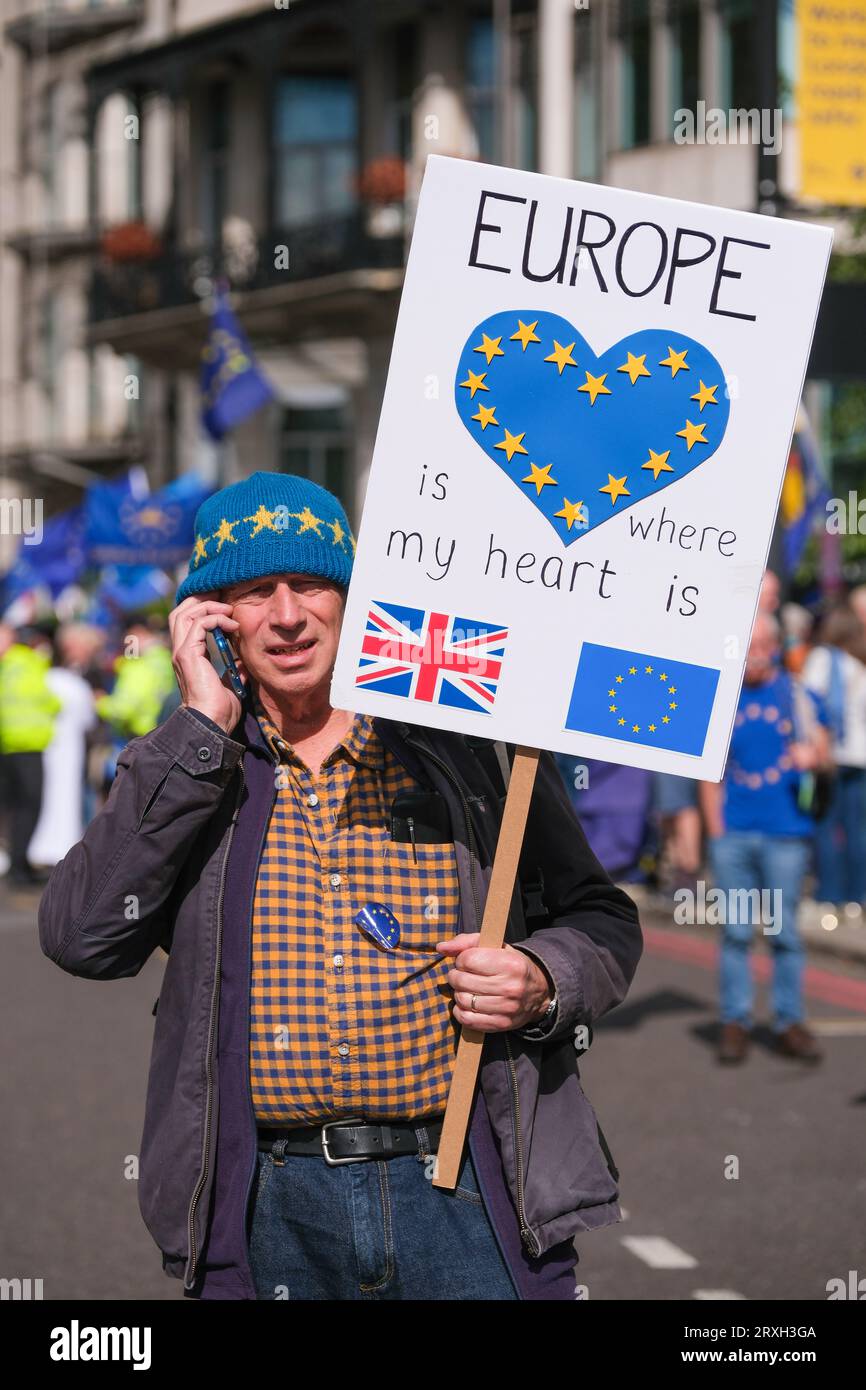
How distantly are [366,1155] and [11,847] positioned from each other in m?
13.8

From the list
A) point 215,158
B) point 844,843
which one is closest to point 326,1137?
point 844,843

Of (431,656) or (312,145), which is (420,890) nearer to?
(431,656)

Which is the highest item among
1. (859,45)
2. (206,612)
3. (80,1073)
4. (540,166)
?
(540,166)

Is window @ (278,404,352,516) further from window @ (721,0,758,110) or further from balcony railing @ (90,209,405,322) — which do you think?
window @ (721,0,758,110)

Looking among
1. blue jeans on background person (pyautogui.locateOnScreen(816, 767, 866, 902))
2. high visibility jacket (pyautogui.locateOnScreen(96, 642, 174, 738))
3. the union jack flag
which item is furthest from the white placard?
high visibility jacket (pyautogui.locateOnScreen(96, 642, 174, 738))

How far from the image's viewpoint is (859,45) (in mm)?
11852

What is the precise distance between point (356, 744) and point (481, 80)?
89.7ft

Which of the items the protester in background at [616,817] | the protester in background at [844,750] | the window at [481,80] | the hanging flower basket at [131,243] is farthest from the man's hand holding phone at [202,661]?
the hanging flower basket at [131,243]

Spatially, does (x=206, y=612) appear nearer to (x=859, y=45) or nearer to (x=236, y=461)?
(x=859, y=45)

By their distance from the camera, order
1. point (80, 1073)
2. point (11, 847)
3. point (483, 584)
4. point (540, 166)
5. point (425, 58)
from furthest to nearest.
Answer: point (425, 58) → point (540, 166) → point (11, 847) → point (80, 1073) → point (483, 584)

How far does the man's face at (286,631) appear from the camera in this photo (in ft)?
10.4

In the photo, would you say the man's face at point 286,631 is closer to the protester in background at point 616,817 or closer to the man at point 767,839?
the protester in background at point 616,817

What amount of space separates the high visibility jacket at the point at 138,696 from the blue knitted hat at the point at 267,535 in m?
11.5
